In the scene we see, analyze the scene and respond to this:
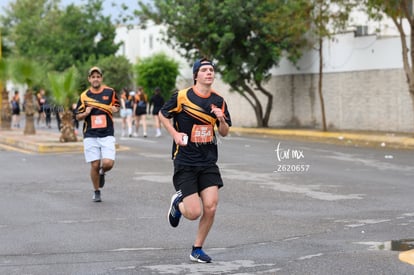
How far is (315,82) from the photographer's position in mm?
37156

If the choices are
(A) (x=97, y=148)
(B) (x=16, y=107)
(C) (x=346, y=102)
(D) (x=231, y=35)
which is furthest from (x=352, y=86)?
(A) (x=97, y=148)

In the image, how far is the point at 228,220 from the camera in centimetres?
1204

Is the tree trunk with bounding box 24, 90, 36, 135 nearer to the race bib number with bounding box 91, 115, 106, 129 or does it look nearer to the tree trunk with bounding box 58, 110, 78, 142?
the tree trunk with bounding box 58, 110, 78, 142

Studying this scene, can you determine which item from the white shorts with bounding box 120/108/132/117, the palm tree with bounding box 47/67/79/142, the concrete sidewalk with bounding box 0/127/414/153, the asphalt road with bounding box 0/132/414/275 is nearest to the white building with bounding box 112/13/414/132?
the concrete sidewalk with bounding box 0/127/414/153

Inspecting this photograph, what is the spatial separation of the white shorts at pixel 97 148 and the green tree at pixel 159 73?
37.3m

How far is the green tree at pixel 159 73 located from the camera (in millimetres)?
51438

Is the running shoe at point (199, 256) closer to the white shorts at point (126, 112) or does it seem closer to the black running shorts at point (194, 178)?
the black running shorts at point (194, 178)

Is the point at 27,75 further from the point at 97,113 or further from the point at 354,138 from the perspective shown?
the point at 97,113

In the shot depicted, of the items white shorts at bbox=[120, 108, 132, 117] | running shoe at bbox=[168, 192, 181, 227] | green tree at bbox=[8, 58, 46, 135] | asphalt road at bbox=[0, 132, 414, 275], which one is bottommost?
asphalt road at bbox=[0, 132, 414, 275]

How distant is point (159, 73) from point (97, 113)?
37.9 meters

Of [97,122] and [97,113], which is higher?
[97,113]

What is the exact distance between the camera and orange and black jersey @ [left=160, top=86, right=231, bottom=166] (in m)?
9.04

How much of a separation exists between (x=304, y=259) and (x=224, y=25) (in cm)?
2843

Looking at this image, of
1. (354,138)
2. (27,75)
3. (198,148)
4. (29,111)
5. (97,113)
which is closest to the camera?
(198,148)
